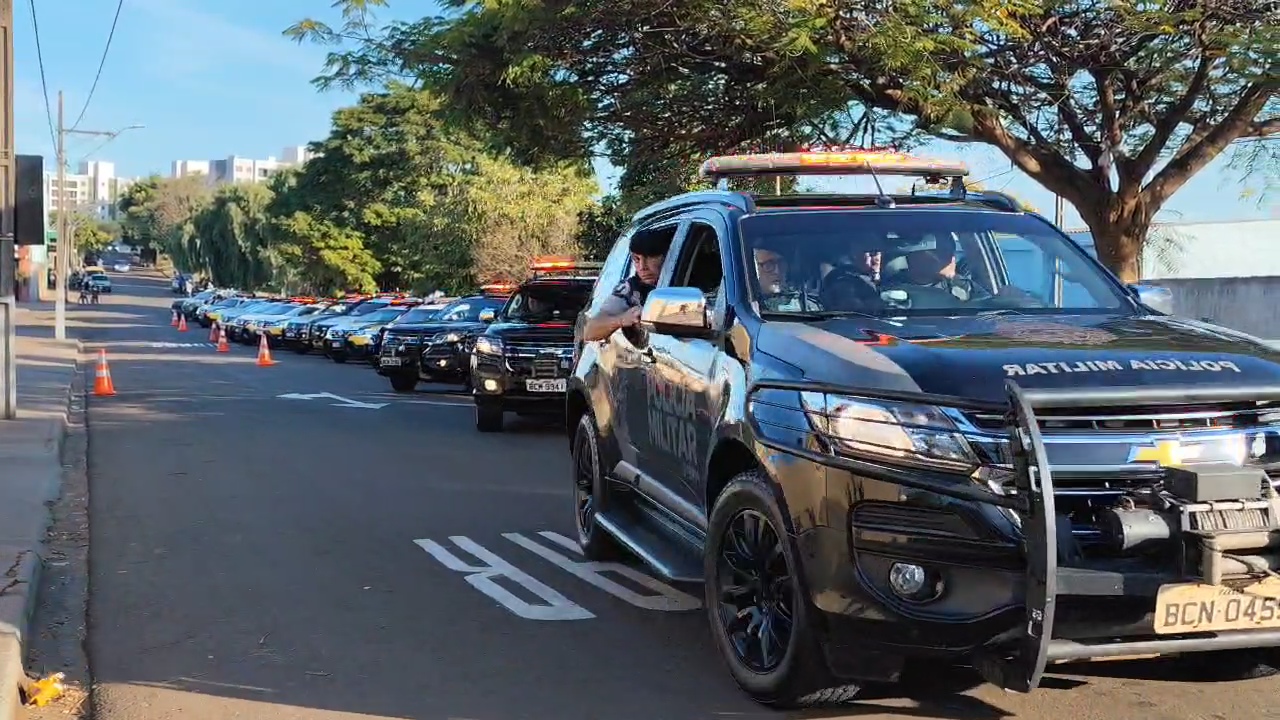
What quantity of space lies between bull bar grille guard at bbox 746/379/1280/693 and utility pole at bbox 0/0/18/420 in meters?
13.2

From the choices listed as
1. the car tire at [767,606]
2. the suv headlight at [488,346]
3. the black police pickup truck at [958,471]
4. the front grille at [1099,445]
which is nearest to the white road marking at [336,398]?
the suv headlight at [488,346]

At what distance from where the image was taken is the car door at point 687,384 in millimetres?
5305

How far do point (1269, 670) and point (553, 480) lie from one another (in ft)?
23.0

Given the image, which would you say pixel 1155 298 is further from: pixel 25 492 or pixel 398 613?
pixel 25 492

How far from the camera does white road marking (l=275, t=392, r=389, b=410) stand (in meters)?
18.3

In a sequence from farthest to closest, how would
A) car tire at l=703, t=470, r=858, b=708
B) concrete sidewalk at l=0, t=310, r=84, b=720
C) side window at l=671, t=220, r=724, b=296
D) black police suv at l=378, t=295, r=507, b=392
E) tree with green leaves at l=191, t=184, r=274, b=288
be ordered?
tree with green leaves at l=191, t=184, r=274, b=288, black police suv at l=378, t=295, r=507, b=392, side window at l=671, t=220, r=724, b=296, concrete sidewalk at l=0, t=310, r=84, b=720, car tire at l=703, t=470, r=858, b=708

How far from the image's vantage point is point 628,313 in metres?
6.57

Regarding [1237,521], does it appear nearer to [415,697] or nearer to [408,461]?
[415,697]

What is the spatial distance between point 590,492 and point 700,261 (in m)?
1.95

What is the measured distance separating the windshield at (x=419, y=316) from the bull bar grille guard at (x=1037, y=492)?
1905 centimetres

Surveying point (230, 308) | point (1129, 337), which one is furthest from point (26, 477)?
point (230, 308)

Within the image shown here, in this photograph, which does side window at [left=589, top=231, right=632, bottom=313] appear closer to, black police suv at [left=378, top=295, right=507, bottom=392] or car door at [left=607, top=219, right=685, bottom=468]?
car door at [left=607, top=219, right=685, bottom=468]

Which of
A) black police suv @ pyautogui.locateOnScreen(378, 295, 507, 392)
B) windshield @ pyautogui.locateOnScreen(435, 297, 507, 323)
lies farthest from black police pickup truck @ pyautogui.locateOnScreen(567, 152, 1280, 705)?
windshield @ pyautogui.locateOnScreen(435, 297, 507, 323)

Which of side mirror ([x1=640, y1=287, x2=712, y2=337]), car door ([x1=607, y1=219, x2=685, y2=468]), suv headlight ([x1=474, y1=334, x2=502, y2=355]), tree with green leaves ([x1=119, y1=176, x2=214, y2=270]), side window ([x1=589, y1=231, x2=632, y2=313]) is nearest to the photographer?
side mirror ([x1=640, y1=287, x2=712, y2=337])
